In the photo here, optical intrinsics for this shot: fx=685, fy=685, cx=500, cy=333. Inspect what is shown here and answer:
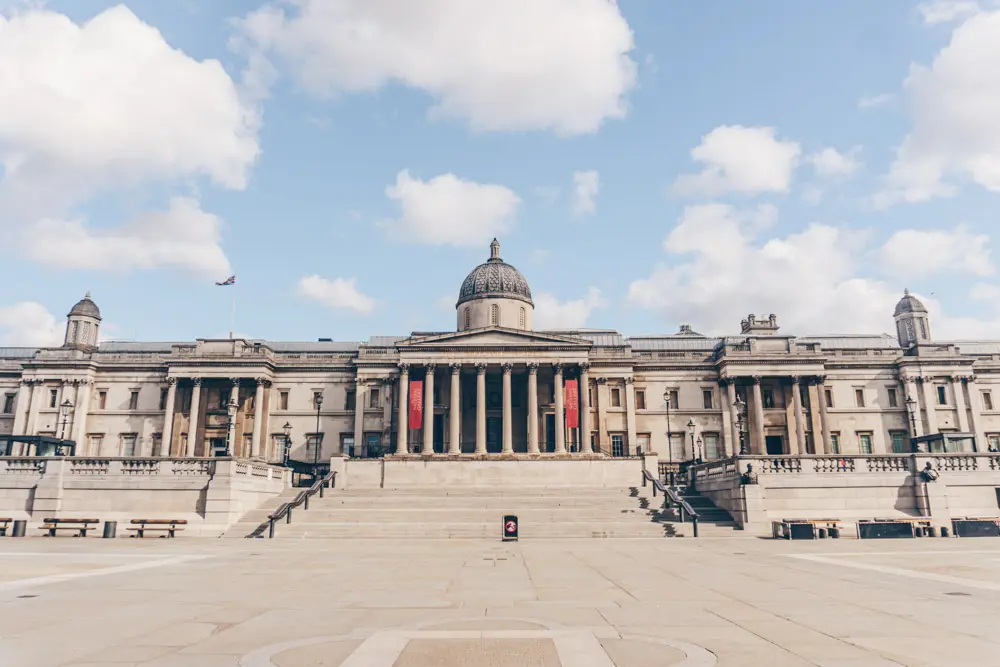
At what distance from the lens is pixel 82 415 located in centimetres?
6819

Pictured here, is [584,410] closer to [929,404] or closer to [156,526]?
[929,404]

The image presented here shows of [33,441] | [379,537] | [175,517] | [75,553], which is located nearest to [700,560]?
[379,537]

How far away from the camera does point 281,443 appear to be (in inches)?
2729

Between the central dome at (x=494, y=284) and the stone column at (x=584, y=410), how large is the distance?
12.8 metres

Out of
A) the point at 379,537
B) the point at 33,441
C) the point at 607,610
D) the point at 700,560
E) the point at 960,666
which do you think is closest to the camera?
the point at 960,666

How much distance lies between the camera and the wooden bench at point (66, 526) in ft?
109

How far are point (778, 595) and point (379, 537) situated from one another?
23.0m

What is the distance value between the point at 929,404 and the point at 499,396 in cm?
4200

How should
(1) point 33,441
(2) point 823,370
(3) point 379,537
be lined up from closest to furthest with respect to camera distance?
(3) point 379,537
(1) point 33,441
(2) point 823,370

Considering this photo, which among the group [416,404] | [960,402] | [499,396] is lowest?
[416,404]

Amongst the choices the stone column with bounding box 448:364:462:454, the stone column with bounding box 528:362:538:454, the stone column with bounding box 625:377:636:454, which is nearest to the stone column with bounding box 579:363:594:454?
the stone column with bounding box 528:362:538:454

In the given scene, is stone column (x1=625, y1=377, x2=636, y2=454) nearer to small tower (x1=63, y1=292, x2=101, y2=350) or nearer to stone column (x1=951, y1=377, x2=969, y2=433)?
stone column (x1=951, y1=377, x2=969, y2=433)

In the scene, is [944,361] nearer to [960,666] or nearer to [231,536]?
[231,536]

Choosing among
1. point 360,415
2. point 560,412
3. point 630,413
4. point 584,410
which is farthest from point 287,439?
point 630,413
